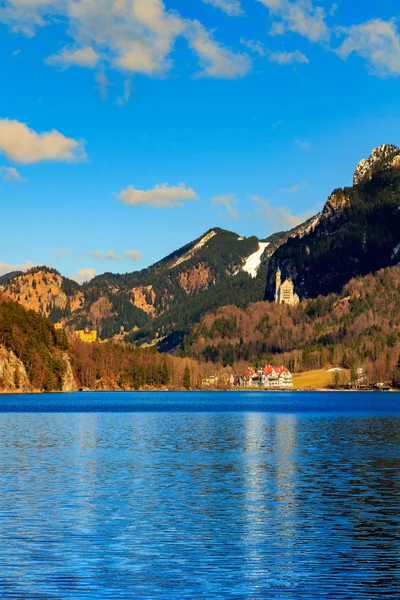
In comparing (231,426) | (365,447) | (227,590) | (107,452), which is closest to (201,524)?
(227,590)

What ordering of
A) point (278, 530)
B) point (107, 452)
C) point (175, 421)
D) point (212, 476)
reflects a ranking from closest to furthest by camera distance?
point (278, 530) < point (212, 476) < point (107, 452) < point (175, 421)

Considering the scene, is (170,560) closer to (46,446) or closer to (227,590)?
(227,590)

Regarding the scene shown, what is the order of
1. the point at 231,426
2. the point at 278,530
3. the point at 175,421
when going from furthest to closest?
the point at 175,421 < the point at 231,426 < the point at 278,530

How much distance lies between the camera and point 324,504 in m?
49.2

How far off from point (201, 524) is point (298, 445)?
1818 inches

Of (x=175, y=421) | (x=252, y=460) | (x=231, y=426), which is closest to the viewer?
(x=252, y=460)

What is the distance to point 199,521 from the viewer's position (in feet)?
Answer: 145

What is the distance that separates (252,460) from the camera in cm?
7269

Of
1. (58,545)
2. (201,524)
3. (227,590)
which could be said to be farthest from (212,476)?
(227,590)

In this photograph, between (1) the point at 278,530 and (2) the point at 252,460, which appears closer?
(1) the point at 278,530

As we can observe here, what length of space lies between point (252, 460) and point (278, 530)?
101 feet

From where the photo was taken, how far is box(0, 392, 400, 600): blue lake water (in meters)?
31.8

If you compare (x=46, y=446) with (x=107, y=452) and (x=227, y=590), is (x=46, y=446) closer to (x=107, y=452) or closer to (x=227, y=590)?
(x=107, y=452)

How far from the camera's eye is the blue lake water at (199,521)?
31814 millimetres
